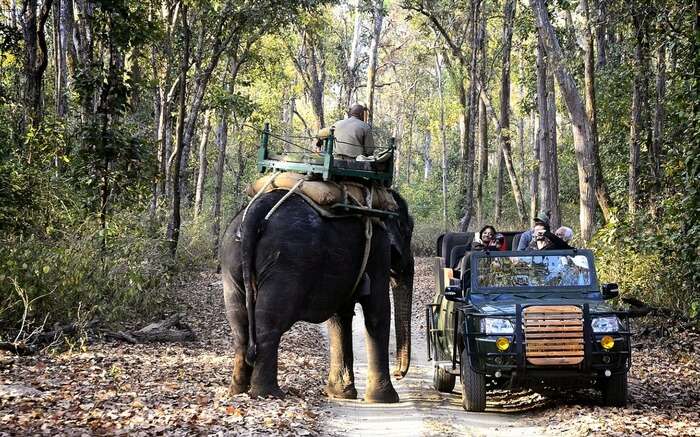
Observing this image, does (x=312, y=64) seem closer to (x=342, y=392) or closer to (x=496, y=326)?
(x=342, y=392)

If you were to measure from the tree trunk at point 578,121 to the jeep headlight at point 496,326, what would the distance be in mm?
10363

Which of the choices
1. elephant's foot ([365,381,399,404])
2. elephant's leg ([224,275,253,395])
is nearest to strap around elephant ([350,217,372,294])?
elephant's foot ([365,381,399,404])

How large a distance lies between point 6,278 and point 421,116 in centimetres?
5287

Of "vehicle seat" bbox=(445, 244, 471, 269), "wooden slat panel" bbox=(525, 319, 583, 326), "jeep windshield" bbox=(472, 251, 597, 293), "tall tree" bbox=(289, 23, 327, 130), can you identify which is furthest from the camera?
"tall tree" bbox=(289, 23, 327, 130)

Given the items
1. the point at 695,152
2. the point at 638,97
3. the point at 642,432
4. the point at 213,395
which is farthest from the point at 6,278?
the point at 638,97

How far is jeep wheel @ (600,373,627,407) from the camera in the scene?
9031 mm

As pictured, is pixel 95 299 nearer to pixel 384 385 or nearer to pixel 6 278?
pixel 6 278

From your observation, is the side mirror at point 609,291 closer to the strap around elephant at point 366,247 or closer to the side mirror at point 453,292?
the side mirror at point 453,292

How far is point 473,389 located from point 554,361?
3.04 feet

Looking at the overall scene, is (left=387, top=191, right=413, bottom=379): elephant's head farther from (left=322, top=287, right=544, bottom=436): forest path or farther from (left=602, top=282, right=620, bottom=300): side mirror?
(left=602, top=282, right=620, bottom=300): side mirror

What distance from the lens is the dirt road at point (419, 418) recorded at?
327 inches

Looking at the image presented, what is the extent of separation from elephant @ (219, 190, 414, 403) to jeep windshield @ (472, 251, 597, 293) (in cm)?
120

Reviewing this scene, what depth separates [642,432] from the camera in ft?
26.0

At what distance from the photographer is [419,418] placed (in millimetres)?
8930
